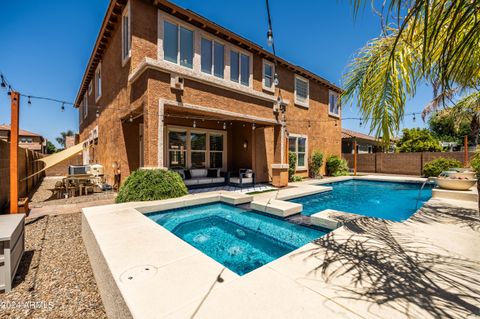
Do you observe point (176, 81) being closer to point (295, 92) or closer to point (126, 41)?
point (126, 41)

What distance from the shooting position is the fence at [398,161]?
17266mm

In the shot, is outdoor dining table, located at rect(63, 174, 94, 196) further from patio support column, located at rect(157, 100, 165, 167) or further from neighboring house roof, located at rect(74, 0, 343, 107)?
neighboring house roof, located at rect(74, 0, 343, 107)

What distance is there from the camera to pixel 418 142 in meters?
21.3

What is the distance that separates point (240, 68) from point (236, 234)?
356 inches

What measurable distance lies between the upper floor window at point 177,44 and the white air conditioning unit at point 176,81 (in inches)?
55.1

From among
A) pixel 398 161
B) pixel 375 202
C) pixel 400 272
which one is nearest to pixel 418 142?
pixel 398 161

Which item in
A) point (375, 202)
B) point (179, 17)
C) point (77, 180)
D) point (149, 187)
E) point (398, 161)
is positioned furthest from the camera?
point (398, 161)

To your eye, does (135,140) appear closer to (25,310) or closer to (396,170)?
(25,310)

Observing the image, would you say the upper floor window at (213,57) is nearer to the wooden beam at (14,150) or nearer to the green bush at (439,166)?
the wooden beam at (14,150)

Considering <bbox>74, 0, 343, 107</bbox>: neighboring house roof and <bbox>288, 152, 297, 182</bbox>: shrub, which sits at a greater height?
<bbox>74, 0, 343, 107</bbox>: neighboring house roof

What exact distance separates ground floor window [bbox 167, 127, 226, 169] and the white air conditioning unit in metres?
3.90

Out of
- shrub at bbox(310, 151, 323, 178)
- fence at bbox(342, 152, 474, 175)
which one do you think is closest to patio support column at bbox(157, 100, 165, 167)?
shrub at bbox(310, 151, 323, 178)

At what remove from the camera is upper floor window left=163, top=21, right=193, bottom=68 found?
873 centimetres

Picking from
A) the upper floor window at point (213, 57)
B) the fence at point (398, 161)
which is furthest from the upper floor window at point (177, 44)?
the fence at point (398, 161)
